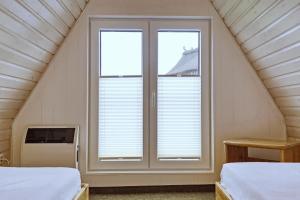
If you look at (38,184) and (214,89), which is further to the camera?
(214,89)

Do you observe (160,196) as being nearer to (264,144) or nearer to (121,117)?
(121,117)

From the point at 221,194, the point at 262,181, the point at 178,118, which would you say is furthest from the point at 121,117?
the point at 262,181

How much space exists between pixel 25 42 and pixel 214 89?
1.93 metres

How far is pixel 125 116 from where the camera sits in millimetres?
3297

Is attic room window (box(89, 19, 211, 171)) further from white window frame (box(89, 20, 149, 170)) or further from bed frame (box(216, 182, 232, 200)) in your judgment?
bed frame (box(216, 182, 232, 200))

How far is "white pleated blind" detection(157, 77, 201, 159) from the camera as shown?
3.30m

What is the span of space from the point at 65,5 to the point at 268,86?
2.20 metres

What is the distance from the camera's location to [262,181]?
5.81 ft

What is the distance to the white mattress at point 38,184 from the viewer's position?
1563 millimetres

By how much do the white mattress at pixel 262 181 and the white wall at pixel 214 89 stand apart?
0.99m

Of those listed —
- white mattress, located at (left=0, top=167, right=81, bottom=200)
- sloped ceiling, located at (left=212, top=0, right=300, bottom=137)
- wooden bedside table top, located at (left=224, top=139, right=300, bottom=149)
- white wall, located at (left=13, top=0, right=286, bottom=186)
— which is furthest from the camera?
white wall, located at (left=13, top=0, right=286, bottom=186)

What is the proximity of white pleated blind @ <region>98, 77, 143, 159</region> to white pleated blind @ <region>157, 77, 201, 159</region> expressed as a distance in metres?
0.23

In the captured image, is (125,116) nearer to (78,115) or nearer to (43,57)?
(78,115)

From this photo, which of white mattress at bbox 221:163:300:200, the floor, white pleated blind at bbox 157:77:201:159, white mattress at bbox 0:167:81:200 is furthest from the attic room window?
white mattress at bbox 0:167:81:200
